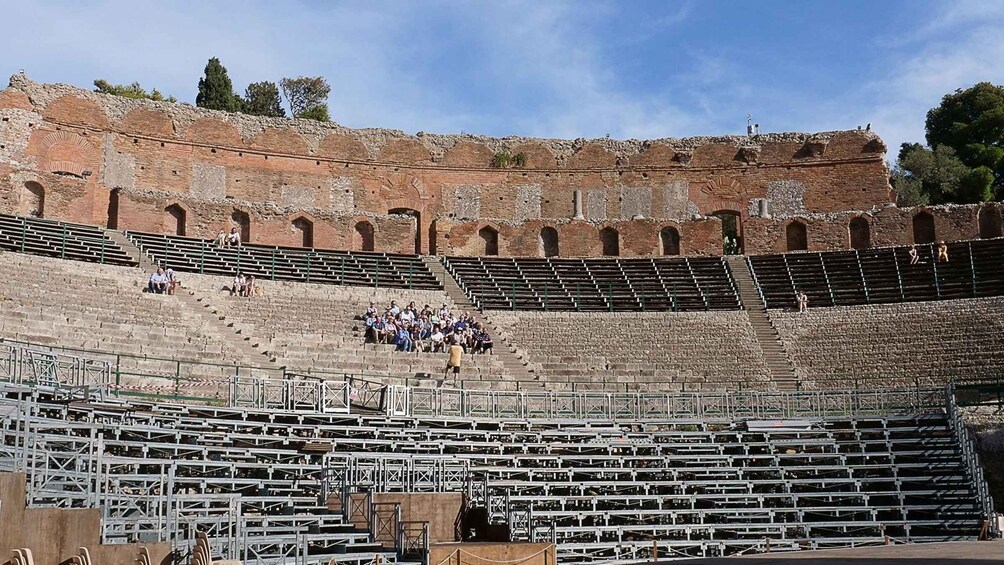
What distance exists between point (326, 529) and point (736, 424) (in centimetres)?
1084

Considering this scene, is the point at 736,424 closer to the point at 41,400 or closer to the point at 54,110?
the point at 41,400

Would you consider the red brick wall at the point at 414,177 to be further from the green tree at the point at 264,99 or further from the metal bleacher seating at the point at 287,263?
the green tree at the point at 264,99

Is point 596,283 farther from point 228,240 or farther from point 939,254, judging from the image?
point 228,240

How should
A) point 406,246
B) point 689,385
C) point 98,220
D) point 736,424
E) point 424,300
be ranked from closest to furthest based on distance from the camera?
point 736,424 < point 689,385 < point 424,300 < point 98,220 < point 406,246

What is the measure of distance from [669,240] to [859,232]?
7049mm

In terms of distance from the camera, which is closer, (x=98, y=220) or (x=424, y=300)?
(x=424, y=300)

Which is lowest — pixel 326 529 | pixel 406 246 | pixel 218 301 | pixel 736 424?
pixel 326 529

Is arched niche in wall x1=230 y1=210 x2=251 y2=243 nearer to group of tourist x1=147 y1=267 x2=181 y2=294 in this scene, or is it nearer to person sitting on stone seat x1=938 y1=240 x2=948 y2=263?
group of tourist x1=147 y1=267 x2=181 y2=294

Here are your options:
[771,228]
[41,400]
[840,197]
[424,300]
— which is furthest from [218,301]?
[840,197]

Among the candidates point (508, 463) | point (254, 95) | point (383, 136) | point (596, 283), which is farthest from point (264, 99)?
point (508, 463)

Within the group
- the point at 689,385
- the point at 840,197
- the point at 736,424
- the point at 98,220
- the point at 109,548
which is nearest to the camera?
the point at 109,548

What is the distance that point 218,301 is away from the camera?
30.0 metres

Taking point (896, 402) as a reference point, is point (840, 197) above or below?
above

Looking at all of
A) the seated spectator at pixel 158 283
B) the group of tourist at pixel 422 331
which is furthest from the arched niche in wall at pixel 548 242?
the seated spectator at pixel 158 283
